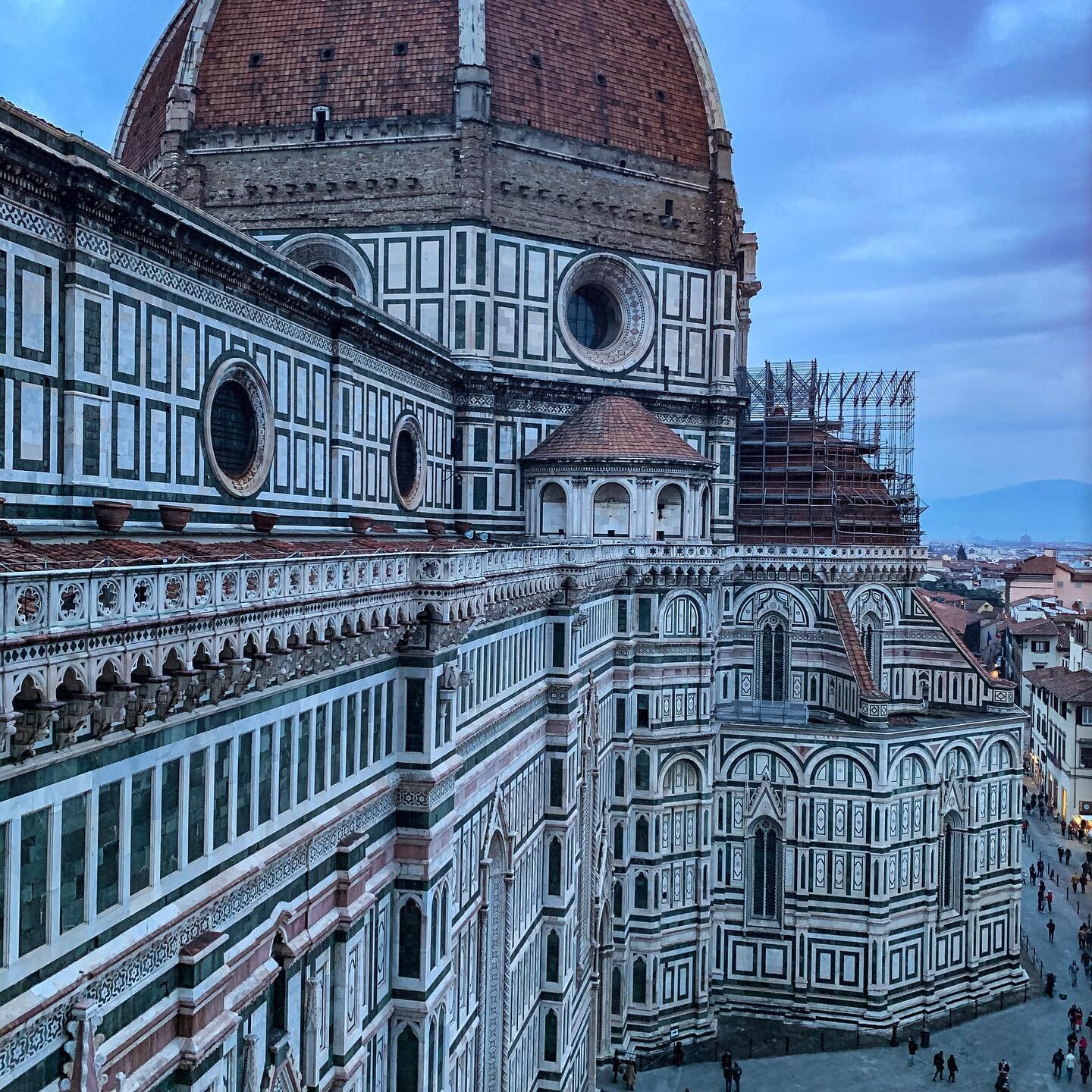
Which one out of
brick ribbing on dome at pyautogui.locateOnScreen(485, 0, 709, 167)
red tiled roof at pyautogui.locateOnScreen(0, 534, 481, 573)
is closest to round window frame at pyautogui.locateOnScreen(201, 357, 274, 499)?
red tiled roof at pyautogui.locateOnScreen(0, 534, 481, 573)

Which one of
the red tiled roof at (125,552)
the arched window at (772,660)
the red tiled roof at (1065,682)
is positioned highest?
the red tiled roof at (125,552)

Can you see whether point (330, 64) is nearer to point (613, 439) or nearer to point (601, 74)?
point (601, 74)

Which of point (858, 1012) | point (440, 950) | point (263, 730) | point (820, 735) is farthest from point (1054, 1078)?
point (263, 730)

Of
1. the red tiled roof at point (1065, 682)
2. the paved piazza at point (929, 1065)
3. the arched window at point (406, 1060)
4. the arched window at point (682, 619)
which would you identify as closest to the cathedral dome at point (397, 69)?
the arched window at point (682, 619)

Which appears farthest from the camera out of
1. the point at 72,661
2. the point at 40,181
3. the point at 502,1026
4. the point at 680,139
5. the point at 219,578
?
the point at 680,139

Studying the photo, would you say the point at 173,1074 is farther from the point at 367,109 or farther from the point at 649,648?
the point at 367,109

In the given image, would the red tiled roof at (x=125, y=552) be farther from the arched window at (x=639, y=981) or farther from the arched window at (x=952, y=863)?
the arched window at (x=952, y=863)
